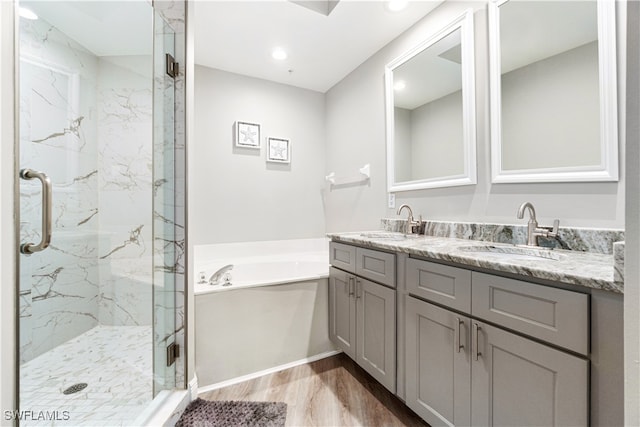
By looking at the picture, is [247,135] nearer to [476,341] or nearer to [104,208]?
[104,208]

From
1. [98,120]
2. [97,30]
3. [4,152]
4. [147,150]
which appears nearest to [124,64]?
[97,30]

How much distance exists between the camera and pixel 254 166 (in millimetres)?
2758

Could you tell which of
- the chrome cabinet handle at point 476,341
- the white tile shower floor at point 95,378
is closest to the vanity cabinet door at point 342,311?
the chrome cabinet handle at point 476,341

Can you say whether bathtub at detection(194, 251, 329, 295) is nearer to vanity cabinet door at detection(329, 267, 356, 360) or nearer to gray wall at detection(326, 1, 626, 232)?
vanity cabinet door at detection(329, 267, 356, 360)

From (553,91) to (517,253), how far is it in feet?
2.59

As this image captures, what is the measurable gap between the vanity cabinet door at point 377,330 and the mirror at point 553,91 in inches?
36.0

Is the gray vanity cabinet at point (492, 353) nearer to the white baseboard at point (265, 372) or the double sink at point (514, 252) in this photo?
the double sink at point (514, 252)

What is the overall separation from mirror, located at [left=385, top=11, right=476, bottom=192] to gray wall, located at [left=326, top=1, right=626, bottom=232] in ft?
0.18

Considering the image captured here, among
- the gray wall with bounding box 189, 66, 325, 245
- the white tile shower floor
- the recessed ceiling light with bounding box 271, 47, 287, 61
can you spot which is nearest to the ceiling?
the recessed ceiling light with bounding box 271, 47, 287, 61

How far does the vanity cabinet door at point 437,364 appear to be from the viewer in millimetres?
1069

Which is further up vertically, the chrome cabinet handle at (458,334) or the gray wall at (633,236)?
the gray wall at (633,236)

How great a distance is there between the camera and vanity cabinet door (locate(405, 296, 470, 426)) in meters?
1.07

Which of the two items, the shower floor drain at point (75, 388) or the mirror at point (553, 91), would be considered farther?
the shower floor drain at point (75, 388)

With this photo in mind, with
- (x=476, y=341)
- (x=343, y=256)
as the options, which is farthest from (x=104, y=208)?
(x=476, y=341)
